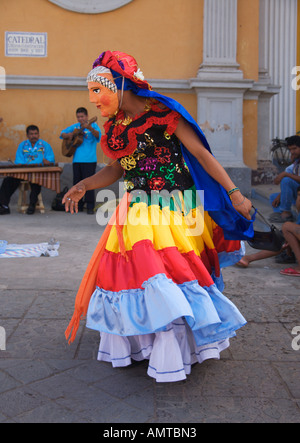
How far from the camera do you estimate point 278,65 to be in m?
12.3

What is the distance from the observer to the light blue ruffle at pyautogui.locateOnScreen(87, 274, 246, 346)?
2.49 m

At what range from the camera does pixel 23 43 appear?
9.52 metres

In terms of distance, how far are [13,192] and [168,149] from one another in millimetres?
6587

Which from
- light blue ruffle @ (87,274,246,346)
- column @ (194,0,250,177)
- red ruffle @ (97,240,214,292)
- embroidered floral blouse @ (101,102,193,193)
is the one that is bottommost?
light blue ruffle @ (87,274,246,346)

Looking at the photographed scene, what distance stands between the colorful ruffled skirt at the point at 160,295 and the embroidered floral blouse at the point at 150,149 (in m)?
0.10

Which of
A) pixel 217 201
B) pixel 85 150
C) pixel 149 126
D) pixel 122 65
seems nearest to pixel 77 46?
pixel 85 150

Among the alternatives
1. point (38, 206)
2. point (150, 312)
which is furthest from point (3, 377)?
point (38, 206)

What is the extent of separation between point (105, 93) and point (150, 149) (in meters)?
0.40

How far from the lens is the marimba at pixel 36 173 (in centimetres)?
838

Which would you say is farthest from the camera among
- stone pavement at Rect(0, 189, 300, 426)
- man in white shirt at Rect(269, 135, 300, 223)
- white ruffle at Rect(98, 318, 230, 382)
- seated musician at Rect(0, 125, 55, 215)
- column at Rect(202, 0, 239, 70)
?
column at Rect(202, 0, 239, 70)

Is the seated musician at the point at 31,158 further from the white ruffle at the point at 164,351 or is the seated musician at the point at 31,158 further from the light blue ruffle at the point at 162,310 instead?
the light blue ruffle at the point at 162,310

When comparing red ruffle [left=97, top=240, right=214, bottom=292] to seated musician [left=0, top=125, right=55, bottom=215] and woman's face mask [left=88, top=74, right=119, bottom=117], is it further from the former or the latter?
seated musician [left=0, top=125, right=55, bottom=215]

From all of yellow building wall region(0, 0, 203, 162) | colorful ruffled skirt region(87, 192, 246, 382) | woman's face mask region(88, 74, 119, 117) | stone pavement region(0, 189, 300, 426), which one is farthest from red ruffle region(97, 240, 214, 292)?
yellow building wall region(0, 0, 203, 162)

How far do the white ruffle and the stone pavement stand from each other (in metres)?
0.08
